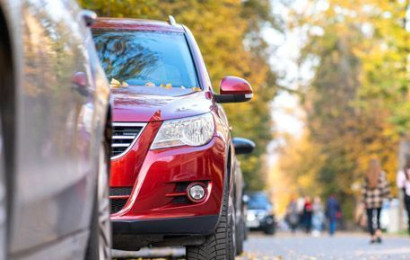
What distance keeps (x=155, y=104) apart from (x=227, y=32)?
778 inches

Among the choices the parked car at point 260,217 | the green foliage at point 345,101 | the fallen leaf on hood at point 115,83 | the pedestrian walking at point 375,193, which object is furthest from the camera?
the parked car at point 260,217

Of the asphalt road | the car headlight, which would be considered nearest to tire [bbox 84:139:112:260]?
the car headlight

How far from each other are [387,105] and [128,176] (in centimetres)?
3283

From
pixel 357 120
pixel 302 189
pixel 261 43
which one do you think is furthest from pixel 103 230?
pixel 302 189

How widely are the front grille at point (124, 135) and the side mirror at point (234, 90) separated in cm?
122

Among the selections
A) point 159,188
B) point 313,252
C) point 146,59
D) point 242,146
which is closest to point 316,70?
point 313,252

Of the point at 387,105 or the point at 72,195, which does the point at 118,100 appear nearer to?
the point at 72,195

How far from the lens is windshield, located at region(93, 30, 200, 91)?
858 cm

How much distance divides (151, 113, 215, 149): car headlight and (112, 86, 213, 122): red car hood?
2.0 inches

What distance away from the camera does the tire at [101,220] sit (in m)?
5.05

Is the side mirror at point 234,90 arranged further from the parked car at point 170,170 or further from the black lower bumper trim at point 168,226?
the black lower bumper trim at point 168,226

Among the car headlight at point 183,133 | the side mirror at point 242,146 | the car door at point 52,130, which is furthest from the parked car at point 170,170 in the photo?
the side mirror at point 242,146

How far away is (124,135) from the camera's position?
25.2 feet

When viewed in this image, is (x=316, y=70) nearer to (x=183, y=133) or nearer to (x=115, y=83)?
(x=115, y=83)
